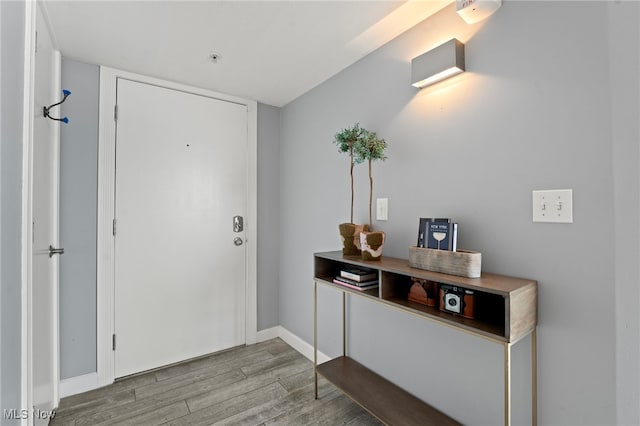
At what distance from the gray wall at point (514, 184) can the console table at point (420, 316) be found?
71 mm

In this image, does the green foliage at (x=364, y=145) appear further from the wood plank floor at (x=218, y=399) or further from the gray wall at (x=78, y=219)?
the gray wall at (x=78, y=219)

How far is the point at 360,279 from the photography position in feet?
5.30

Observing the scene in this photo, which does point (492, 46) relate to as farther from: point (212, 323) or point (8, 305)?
point (212, 323)

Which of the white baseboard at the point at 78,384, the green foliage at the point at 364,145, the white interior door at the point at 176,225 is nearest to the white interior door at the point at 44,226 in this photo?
the white baseboard at the point at 78,384

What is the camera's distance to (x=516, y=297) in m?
1.03

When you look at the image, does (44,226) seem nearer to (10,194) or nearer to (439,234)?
(10,194)

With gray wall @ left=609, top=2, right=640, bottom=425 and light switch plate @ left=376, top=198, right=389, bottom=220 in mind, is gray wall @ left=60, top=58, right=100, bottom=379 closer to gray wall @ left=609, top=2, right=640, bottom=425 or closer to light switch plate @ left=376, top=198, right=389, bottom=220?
light switch plate @ left=376, top=198, right=389, bottom=220

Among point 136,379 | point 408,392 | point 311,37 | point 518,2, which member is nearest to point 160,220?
point 136,379

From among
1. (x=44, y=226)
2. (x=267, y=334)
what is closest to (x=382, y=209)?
(x=267, y=334)

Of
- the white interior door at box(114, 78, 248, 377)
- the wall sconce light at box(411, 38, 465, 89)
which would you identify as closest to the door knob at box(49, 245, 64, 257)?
the white interior door at box(114, 78, 248, 377)

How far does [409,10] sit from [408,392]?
2082 millimetres

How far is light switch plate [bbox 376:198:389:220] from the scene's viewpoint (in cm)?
181

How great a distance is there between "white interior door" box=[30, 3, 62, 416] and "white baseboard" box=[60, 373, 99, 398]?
0.14 metres

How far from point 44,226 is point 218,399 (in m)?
1.48
